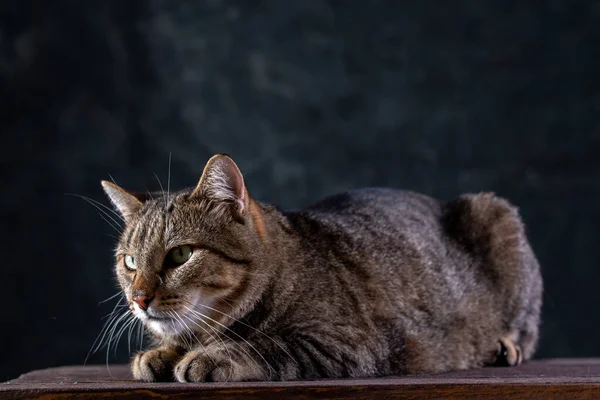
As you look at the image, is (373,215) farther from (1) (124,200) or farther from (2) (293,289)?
(1) (124,200)

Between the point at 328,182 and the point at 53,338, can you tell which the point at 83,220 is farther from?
the point at 328,182

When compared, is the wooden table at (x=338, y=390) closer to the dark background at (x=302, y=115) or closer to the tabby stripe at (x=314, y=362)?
the tabby stripe at (x=314, y=362)

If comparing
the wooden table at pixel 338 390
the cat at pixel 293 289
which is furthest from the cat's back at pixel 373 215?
the wooden table at pixel 338 390

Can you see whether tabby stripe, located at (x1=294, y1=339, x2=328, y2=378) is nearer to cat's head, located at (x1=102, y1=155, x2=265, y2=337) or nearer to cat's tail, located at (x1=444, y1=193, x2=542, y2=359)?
cat's head, located at (x1=102, y1=155, x2=265, y2=337)

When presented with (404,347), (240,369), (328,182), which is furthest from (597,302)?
(240,369)

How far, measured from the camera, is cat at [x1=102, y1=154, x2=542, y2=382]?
2146 mm

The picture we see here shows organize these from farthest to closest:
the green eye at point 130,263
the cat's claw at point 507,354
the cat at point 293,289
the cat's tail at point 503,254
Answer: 1. the cat's tail at point 503,254
2. the cat's claw at point 507,354
3. the green eye at point 130,263
4. the cat at point 293,289

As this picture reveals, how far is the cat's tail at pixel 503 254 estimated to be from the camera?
2924 mm

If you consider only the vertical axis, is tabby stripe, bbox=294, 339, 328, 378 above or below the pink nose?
below

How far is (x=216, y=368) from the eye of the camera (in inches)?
80.6

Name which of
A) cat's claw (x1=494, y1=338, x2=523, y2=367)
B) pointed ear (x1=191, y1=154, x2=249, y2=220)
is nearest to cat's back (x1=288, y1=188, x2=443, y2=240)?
pointed ear (x1=191, y1=154, x2=249, y2=220)

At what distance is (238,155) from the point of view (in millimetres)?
3631

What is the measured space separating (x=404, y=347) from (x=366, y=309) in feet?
0.49

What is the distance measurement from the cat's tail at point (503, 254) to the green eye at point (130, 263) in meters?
1.12
